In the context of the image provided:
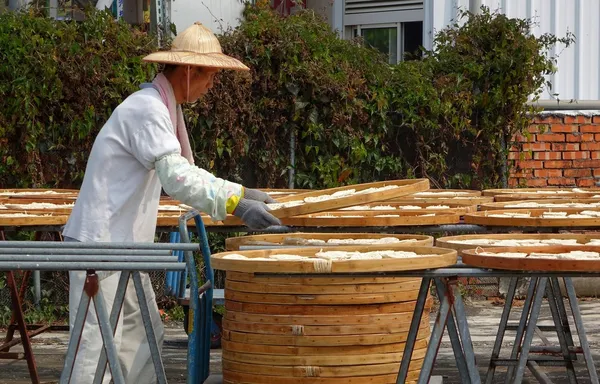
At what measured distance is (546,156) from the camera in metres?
10.8

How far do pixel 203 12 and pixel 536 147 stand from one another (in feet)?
11.7

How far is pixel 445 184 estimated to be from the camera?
10375 millimetres

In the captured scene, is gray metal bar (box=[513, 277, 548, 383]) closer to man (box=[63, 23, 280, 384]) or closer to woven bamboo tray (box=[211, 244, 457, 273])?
woven bamboo tray (box=[211, 244, 457, 273])

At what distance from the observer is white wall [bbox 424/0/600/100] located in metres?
12.5

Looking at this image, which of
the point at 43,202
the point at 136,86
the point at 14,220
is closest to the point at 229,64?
the point at 14,220

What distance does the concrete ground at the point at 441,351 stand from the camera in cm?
726

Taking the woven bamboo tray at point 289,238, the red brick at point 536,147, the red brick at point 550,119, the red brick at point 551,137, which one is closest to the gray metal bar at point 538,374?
the woven bamboo tray at point 289,238

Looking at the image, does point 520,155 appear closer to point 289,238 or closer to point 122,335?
point 289,238

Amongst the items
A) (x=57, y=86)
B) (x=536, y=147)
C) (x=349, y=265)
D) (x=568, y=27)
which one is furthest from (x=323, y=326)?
(x=568, y=27)

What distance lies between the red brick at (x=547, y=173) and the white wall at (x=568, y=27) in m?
1.78

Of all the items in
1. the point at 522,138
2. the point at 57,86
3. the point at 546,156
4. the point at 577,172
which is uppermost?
the point at 57,86

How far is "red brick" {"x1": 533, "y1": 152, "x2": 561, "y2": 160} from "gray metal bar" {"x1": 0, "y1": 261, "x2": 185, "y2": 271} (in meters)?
7.22

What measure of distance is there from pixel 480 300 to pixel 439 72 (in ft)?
6.95

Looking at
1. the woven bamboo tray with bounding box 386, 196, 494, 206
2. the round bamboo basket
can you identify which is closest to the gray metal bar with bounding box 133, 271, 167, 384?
the round bamboo basket
